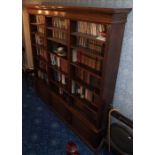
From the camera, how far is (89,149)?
7.85ft

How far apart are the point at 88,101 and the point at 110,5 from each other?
1.27 metres

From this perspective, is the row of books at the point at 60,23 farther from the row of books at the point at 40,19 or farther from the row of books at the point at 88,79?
the row of books at the point at 88,79

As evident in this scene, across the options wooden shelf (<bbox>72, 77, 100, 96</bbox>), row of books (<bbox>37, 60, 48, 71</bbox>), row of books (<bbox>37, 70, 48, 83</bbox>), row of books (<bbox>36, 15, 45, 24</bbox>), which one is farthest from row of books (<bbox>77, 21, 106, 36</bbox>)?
row of books (<bbox>37, 70, 48, 83</bbox>)

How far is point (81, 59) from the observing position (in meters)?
2.31

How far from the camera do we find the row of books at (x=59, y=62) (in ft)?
8.68

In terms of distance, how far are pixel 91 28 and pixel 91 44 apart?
0.19 m

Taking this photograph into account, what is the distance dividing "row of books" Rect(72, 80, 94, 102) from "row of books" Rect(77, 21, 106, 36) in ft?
2.51

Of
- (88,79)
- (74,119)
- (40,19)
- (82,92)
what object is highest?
(40,19)

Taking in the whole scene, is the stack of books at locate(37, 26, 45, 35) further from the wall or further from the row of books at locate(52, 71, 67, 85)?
the wall

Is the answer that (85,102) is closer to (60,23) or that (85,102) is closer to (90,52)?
(90,52)

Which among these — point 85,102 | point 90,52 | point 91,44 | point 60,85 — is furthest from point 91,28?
point 60,85

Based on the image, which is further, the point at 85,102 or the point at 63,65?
the point at 63,65
